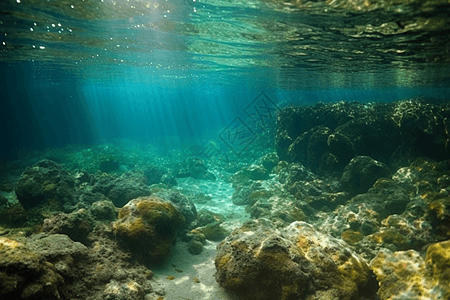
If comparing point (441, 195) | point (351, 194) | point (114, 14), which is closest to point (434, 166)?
point (441, 195)

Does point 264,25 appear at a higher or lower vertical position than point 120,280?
higher

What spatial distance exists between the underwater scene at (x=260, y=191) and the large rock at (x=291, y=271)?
3 cm

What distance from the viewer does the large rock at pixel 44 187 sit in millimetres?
10766

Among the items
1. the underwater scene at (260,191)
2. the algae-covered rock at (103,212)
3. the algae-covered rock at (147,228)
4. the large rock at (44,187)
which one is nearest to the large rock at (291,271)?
the underwater scene at (260,191)

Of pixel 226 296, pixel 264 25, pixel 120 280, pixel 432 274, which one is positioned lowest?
pixel 226 296

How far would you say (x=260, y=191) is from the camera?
16047mm

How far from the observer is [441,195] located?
9.72m

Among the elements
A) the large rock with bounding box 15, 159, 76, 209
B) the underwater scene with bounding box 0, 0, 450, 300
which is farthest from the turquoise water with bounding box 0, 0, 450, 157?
the large rock with bounding box 15, 159, 76, 209

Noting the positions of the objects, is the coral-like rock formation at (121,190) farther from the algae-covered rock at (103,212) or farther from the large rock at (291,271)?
the large rock at (291,271)

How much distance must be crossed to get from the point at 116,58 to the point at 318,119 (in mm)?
19001

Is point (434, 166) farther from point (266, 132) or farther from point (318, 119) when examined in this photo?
point (266, 132)

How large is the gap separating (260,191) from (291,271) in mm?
10514

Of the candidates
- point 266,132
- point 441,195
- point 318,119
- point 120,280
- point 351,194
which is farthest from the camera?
point 266,132

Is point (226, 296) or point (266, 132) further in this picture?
point (266, 132)
